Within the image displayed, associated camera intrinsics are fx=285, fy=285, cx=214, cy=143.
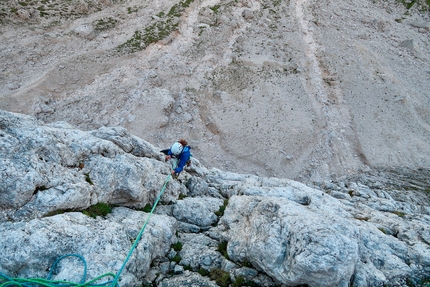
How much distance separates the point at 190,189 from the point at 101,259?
8.00m

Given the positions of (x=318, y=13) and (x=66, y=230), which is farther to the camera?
(x=318, y=13)

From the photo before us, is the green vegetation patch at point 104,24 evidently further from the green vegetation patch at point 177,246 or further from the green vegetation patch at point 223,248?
the green vegetation patch at point 223,248

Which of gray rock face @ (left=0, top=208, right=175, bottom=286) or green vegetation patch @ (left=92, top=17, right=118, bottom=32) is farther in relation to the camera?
green vegetation patch @ (left=92, top=17, right=118, bottom=32)

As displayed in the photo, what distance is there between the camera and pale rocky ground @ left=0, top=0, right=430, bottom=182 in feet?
86.3

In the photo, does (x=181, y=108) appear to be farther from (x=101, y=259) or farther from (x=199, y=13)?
(x=101, y=259)

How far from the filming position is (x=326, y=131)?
2828 centimetres

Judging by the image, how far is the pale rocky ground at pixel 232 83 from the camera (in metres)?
26.3

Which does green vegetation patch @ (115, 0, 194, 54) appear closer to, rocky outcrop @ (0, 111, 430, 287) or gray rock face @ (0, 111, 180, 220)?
rocky outcrop @ (0, 111, 430, 287)

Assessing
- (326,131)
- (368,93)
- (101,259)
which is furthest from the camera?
(368,93)

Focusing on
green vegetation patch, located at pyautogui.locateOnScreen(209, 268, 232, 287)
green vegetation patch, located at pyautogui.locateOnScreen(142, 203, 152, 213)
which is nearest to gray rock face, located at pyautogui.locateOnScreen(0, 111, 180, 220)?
green vegetation patch, located at pyautogui.locateOnScreen(142, 203, 152, 213)

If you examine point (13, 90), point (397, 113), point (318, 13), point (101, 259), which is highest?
point (318, 13)

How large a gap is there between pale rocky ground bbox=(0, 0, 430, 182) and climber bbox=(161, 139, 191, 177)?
1059cm

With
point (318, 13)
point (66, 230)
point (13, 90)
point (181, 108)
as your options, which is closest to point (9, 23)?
point (13, 90)

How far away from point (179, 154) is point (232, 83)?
18.4 meters
